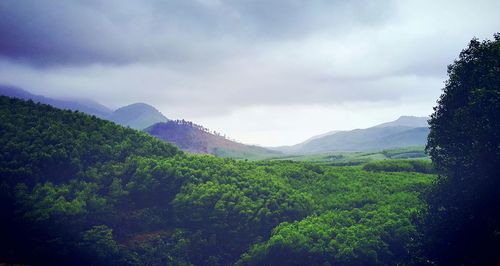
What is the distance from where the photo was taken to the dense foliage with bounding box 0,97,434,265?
59031 millimetres

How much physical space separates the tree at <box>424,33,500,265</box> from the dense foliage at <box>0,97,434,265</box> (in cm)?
716

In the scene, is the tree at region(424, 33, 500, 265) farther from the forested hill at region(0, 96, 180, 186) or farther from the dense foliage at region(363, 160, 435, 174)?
the forested hill at region(0, 96, 180, 186)

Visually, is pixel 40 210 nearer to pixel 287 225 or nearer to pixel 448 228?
pixel 287 225

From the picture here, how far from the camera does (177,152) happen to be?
92750mm

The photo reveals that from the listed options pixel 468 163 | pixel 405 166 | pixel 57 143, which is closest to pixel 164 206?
pixel 57 143

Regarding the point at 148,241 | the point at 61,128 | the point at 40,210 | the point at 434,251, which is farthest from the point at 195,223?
the point at 434,251

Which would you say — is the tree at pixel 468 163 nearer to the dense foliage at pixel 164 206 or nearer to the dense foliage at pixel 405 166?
the dense foliage at pixel 164 206

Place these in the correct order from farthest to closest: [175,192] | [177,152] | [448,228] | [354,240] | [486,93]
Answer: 1. [177,152]
2. [175,192]
3. [354,240]
4. [448,228]
5. [486,93]

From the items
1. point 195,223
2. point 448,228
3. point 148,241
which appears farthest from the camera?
point 195,223

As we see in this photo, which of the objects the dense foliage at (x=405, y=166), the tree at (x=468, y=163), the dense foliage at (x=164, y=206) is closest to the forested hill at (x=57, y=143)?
the dense foliage at (x=164, y=206)

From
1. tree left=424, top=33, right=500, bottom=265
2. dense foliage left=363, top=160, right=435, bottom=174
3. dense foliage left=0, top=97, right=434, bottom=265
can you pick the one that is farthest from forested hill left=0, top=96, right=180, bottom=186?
tree left=424, top=33, right=500, bottom=265

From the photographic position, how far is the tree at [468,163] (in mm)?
38188

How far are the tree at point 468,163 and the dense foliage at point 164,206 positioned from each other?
7155mm

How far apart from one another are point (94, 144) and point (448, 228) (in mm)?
65022
